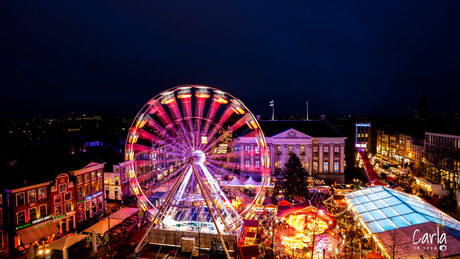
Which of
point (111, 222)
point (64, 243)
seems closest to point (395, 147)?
point (111, 222)

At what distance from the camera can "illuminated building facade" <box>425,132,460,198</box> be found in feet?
115

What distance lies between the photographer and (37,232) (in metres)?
21.7

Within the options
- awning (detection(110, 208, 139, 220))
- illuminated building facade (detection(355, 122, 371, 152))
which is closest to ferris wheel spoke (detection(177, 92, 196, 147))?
awning (detection(110, 208, 139, 220))

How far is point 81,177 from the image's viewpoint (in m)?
27.2

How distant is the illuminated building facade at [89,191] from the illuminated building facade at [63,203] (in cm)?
62

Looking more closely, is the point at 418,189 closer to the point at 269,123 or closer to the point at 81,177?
the point at 269,123

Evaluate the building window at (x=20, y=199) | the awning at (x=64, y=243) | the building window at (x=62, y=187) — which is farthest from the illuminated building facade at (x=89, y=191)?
the awning at (x=64, y=243)

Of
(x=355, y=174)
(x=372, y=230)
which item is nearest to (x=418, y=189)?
(x=355, y=174)

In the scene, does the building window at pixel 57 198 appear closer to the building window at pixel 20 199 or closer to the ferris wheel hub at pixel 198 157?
the building window at pixel 20 199

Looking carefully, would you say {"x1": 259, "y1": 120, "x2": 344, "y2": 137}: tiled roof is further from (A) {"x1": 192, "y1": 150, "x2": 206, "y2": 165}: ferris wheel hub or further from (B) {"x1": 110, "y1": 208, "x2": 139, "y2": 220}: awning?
(A) {"x1": 192, "y1": 150, "x2": 206, "y2": 165}: ferris wheel hub

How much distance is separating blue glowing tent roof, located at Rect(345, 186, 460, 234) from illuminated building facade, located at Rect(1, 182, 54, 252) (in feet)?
90.3

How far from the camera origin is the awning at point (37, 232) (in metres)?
20.6

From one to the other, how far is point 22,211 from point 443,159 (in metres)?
52.8

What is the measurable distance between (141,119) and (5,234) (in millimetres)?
14866
